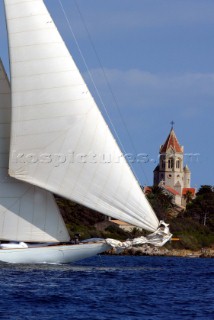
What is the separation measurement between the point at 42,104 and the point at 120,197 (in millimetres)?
4606

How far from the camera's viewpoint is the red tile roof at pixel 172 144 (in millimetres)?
194500

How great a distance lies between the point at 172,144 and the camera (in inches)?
7712

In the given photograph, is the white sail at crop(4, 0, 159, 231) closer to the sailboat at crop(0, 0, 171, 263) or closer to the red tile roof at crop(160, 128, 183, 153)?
the sailboat at crop(0, 0, 171, 263)

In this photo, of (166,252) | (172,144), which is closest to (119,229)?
(166,252)

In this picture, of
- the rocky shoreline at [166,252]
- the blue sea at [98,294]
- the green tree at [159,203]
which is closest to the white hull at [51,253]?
the blue sea at [98,294]

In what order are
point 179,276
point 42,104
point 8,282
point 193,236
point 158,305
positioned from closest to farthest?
point 158,305
point 8,282
point 42,104
point 179,276
point 193,236

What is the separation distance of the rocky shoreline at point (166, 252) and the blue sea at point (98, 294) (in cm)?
3377

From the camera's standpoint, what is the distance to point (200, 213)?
120 metres

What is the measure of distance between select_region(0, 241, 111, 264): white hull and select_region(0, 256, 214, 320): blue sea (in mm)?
389

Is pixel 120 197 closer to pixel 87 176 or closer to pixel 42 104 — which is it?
pixel 87 176

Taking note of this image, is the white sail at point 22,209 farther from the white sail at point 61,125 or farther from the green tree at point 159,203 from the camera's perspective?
the green tree at point 159,203

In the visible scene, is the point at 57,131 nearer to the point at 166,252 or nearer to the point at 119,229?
the point at 166,252

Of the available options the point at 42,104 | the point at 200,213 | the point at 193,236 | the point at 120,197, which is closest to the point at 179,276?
the point at 120,197

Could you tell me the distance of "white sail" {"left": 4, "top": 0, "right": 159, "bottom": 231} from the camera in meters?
40.3
